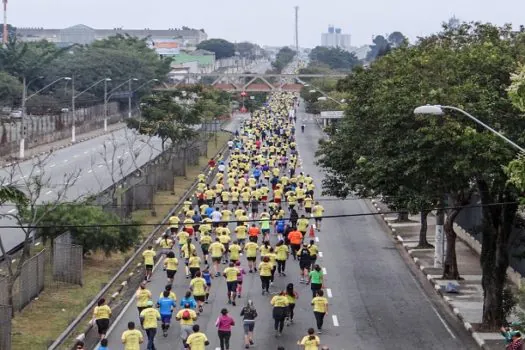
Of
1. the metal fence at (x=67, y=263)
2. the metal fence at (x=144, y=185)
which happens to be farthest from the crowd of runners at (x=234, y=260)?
the metal fence at (x=144, y=185)

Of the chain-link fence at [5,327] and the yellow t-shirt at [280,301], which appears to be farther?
the yellow t-shirt at [280,301]

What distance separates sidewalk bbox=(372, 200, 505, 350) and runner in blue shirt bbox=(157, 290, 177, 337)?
6913 millimetres

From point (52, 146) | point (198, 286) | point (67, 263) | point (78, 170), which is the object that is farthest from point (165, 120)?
point (198, 286)

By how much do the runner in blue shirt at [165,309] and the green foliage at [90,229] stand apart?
829cm

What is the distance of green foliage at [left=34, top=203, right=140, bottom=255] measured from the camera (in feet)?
110

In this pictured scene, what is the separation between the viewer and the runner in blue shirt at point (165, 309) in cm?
2478

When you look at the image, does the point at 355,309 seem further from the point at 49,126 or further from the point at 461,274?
the point at 49,126

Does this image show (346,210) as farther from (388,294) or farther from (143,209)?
(388,294)

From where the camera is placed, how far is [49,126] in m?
97.6

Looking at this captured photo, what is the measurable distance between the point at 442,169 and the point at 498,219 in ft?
7.07

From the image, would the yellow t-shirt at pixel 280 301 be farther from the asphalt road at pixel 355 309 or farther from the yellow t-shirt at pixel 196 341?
the yellow t-shirt at pixel 196 341

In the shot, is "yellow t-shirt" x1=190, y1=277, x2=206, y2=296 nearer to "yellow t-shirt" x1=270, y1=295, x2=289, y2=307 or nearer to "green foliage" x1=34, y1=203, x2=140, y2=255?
"yellow t-shirt" x1=270, y1=295, x2=289, y2=307

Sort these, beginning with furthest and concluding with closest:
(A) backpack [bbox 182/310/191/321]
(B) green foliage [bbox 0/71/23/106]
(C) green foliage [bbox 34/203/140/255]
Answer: (B) green foliage [bbox 0/71/23/106] < (C) green foliage [bbox 34/203/140/255] < (A) backpack [bbox 182/310/191/321]

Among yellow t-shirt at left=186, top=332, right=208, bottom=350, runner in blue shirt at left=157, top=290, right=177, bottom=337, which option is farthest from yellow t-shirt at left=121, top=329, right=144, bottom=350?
runner in blue shirt at left=157, top=290, right=177, bottom=337
